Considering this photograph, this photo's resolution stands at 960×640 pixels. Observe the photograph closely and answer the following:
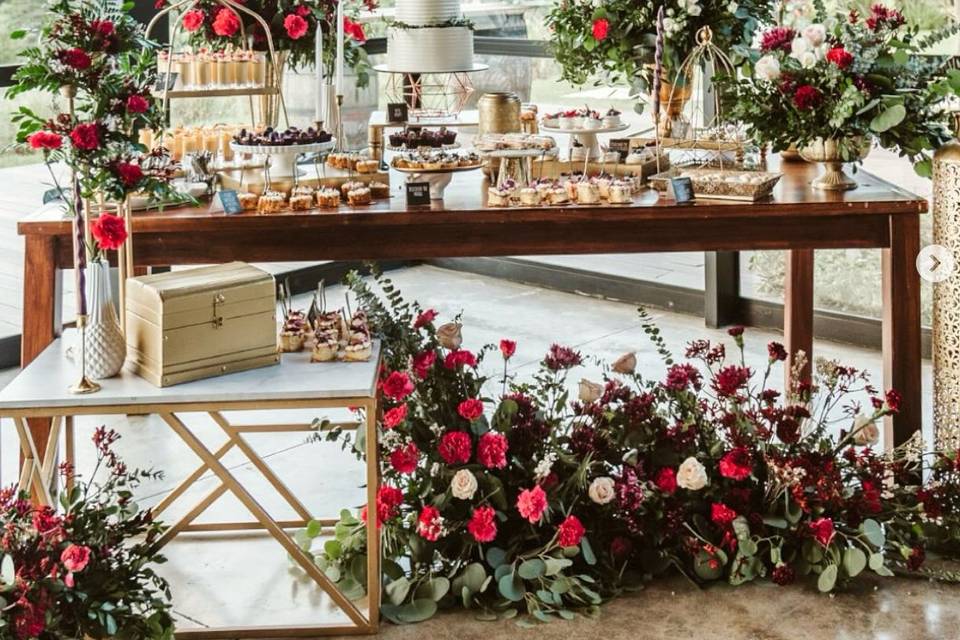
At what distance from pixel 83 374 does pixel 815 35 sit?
196 centimetres

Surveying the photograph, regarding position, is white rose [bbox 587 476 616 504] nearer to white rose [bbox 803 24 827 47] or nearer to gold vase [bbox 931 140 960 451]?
gold vase [bbox 931 140 960 451]

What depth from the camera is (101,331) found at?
3047 mm

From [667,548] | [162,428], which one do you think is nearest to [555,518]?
[667,548]

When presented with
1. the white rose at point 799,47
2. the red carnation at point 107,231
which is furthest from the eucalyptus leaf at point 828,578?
the red carnation at point 107,231

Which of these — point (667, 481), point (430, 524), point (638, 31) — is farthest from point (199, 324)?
point (638, 31)

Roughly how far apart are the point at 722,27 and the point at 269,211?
57.1 inches

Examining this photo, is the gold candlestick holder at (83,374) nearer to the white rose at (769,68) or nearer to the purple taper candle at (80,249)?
the purple taper candle at (80,249)

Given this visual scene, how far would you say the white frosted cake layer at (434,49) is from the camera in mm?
4539

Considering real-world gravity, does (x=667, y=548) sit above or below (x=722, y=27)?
below

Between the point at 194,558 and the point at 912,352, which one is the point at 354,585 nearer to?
the point at 194,558

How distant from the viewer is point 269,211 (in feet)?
11.8

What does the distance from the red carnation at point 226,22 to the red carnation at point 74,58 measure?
1250mm

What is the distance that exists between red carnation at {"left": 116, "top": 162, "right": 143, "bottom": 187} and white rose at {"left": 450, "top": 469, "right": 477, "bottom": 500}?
972 millimetres

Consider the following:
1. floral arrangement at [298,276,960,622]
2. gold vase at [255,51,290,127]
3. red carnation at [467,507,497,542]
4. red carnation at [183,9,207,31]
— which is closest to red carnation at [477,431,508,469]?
floral arrangement at [298,276,960,622]
